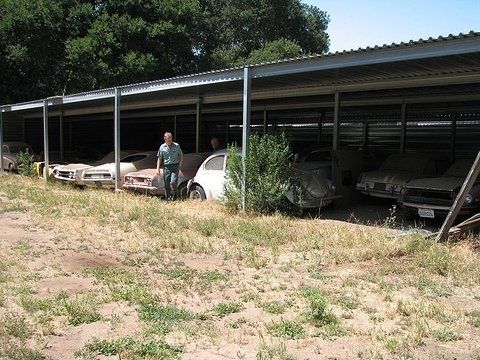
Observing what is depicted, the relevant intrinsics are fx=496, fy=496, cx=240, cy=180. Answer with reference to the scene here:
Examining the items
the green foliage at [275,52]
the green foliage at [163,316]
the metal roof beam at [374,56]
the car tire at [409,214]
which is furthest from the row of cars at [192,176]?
the green foliage at [275,52]

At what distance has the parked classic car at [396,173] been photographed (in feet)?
38.1

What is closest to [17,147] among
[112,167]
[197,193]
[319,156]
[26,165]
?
[26,165]

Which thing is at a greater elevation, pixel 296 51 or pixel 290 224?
pixel 296 51

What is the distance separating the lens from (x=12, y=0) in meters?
24.8

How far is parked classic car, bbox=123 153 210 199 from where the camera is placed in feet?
43.8

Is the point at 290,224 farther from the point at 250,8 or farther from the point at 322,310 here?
the point at 250,8

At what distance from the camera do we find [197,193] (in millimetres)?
12711

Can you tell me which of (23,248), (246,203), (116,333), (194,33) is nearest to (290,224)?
(246,203)

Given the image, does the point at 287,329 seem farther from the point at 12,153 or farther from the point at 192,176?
the point at 12,153

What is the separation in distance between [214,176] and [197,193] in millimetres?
757

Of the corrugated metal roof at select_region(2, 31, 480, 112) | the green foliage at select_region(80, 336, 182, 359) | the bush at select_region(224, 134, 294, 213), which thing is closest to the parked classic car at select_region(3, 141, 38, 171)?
the corrugated metal roof at select_region(2, 31, 480, 112)

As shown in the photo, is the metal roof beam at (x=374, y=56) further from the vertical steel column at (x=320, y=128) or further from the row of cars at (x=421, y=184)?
the vertical steel column at (x=320, y=128)

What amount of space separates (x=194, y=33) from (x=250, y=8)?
905 cm

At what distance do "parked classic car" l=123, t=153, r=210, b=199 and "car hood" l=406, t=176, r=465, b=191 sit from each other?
19.5ft
